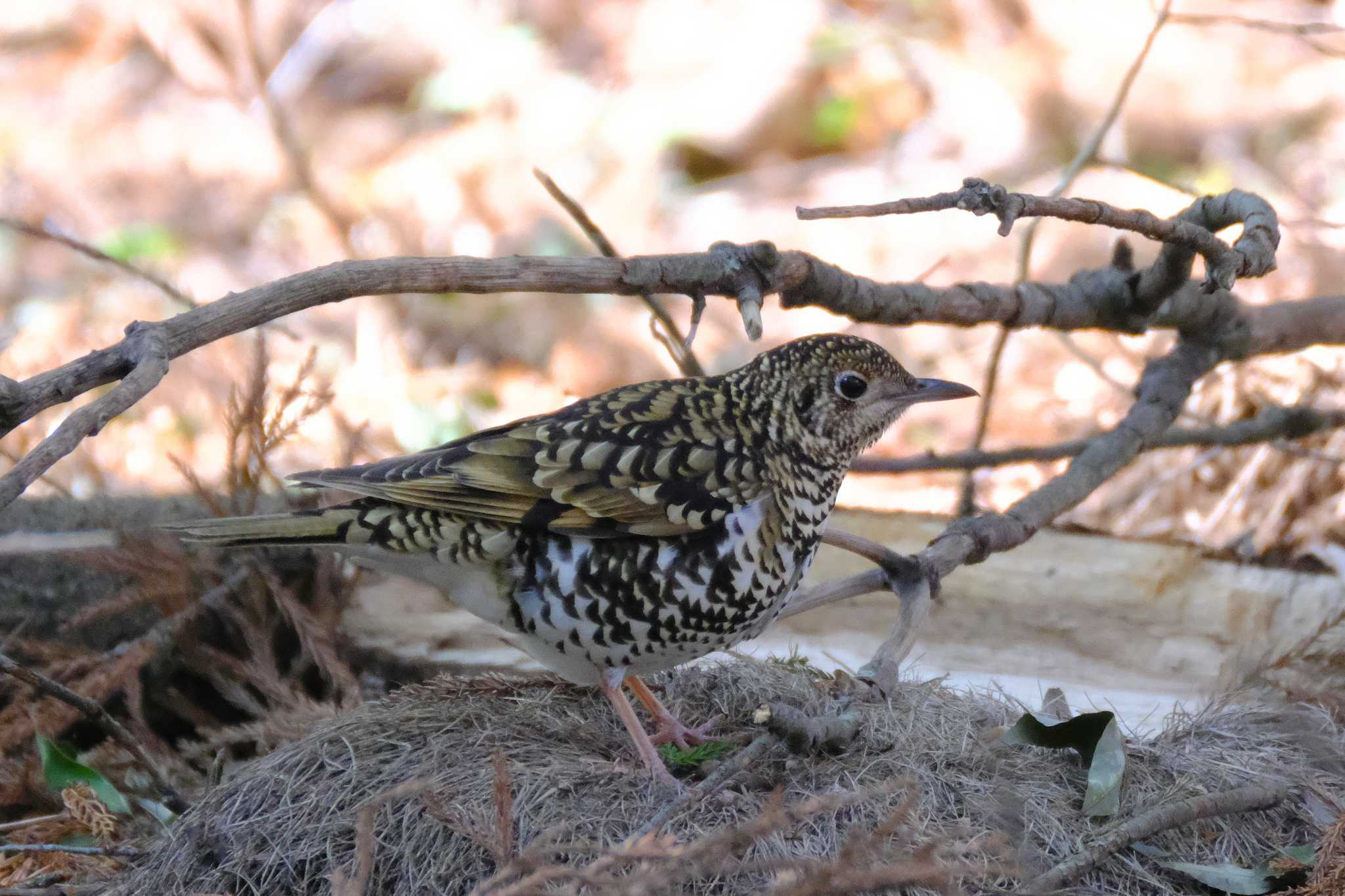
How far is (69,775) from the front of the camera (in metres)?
3.42

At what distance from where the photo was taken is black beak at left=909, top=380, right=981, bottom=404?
335 centimetres

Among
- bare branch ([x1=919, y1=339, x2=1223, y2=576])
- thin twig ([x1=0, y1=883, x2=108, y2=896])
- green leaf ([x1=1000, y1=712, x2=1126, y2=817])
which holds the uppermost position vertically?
bare branch ([x1=919, y1=339, x2=1223, y2=576])

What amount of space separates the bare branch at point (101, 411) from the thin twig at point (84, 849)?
3.78 ft

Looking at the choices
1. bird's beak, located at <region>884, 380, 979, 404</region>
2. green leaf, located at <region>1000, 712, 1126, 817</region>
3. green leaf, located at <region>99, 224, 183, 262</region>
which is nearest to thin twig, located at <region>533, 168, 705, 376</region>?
bird's beak, located at <region>884, 380, 979, 404</region>

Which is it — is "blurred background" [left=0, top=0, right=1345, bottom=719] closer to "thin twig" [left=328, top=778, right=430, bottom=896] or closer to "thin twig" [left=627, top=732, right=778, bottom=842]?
"thin twig" [left=627, top=732, right=778, bottom=842]

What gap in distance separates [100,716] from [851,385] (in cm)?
218

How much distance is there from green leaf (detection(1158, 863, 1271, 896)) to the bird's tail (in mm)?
2151

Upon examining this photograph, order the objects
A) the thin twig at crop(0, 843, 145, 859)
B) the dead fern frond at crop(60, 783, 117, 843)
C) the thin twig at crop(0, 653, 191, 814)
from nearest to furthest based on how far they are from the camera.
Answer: the thin twig at crop(0, 843, 145, 859), the thin twig at crop(0, 653, 191, 814), the dead fern frond at crop(60, 783, 117, 843)

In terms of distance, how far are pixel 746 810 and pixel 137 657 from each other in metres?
2.15

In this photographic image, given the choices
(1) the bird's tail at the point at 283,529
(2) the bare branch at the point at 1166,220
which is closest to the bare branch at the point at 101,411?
(1) the bird's tail at the point at 283,529

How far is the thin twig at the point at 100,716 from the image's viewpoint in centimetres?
304

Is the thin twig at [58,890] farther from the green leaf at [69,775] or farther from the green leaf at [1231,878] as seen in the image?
the green leaf at [1231,878]

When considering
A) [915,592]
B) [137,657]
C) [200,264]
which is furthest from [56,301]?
[915,592]

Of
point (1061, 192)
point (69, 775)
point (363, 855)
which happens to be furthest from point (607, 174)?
point (363, 855)
